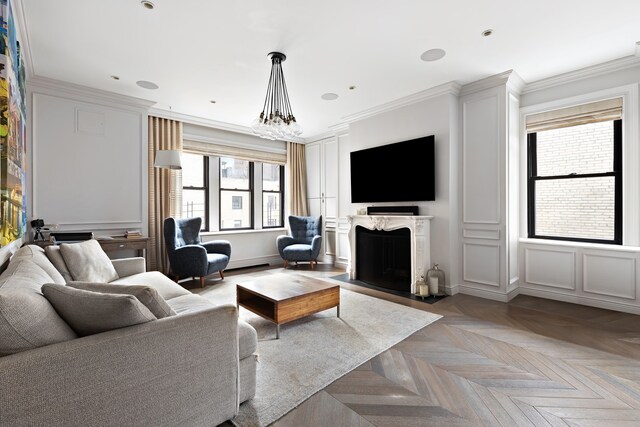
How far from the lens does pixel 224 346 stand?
155 centimetres

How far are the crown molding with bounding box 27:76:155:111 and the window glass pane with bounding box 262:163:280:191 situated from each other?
2.41 metres

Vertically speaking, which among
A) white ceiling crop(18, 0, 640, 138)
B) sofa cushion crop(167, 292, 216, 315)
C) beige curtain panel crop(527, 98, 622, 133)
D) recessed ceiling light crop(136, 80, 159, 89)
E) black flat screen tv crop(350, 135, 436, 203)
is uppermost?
recessed ceiling light crop(136, 80, 159, 89)

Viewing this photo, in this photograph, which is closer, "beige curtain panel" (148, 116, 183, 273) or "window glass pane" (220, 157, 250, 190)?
"beige curtain panel" (148, 116, 183, 273)

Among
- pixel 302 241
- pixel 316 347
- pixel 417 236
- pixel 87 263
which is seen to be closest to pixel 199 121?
pixel 302 241

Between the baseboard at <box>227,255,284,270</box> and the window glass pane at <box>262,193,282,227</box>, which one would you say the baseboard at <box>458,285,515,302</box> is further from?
the window glass pane at <box>262,193,282,227</box>

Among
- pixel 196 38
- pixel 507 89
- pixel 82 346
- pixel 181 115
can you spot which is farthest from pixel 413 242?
pixel 181 115

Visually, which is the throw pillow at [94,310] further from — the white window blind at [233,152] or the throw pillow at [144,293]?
the white window blind at [233,152]

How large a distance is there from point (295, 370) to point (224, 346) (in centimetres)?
82

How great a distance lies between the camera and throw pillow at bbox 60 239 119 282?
266 centimetres

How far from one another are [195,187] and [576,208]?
5.54 m

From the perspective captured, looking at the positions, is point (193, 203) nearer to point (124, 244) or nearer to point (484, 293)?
point (124, 244)

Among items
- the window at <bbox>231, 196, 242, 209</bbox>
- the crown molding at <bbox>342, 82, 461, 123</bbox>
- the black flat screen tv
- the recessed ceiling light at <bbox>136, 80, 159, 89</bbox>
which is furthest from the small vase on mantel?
the recessed ceiling light at <bbox>136, 80, 159, 89</bbox>

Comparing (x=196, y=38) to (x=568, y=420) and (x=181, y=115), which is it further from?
(x=568, y=420)

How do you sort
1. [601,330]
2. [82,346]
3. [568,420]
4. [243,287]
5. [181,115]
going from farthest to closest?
[181,115] < [243,287] < [601,330] < [568,420] < [82,346]
